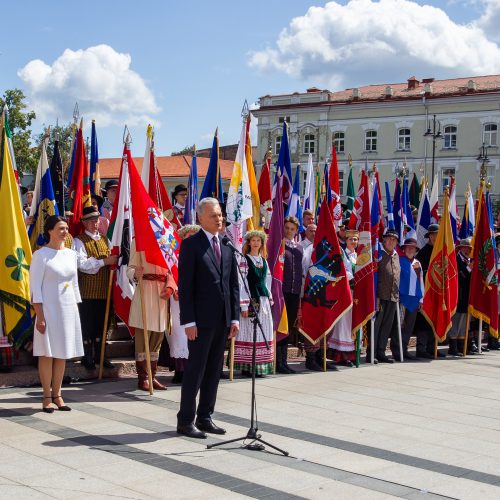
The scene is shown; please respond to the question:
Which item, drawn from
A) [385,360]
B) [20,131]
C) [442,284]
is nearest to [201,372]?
[385,360]

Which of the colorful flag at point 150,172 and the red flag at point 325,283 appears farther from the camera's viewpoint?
the red flag at point 325,283

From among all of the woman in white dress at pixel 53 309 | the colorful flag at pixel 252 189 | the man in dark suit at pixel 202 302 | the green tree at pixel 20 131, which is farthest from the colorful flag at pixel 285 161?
the green tree at pixel 20 131

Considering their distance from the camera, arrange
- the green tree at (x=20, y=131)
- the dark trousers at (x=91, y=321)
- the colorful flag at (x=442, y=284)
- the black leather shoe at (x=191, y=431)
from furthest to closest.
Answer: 1. the green tree at (x=20, y=131)
2. the colorful flag at (x=442, y=284)
3. the dark trousers at (x=91, y=321)
4. the black leather shoe at (x=191, y=431)

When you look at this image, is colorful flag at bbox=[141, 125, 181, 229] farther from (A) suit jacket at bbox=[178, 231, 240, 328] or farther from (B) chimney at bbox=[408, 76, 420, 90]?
(B) chimney at bbox=[408, 76, 420, 90]

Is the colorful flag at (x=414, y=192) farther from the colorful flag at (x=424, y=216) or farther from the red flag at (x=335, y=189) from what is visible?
the red flag at (x=335, y=189)

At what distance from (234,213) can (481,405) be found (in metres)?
3.69

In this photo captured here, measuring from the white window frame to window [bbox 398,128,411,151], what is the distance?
1829 mm

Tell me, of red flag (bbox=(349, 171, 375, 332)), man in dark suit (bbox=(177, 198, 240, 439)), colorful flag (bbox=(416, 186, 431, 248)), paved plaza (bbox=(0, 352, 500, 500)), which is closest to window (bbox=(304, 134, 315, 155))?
colorful flag (bbox=(416, 186, 431, 248))

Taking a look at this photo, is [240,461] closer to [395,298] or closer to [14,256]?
[14,256]

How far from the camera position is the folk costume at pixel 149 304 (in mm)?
8492

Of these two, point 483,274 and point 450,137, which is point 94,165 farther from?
point 450,137

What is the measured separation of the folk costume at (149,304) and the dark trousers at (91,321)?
72cm

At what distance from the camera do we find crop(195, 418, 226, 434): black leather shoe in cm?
675

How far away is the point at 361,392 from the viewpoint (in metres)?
9.09
